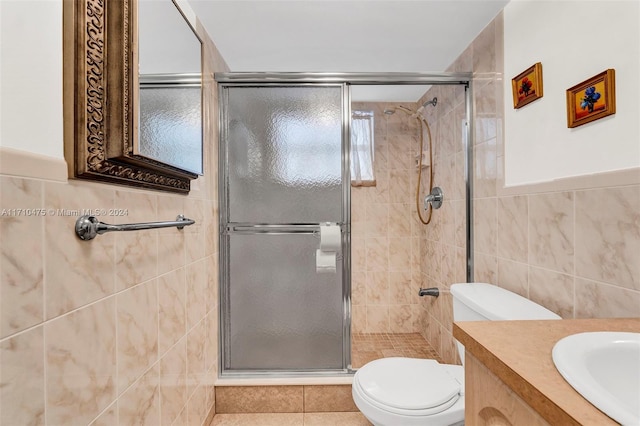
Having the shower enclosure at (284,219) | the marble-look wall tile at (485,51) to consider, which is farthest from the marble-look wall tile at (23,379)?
the marble-look wall tile at (485,51)

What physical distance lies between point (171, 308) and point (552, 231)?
1.53m

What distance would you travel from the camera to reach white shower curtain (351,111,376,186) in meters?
2.80

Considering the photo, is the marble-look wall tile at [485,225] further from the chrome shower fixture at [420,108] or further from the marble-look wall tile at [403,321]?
the marble-look wall tile at [403,321]

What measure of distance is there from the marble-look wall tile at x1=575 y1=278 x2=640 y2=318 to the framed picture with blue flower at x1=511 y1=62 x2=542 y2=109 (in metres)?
0.76

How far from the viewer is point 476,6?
152cm

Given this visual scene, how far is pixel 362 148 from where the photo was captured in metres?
2.80

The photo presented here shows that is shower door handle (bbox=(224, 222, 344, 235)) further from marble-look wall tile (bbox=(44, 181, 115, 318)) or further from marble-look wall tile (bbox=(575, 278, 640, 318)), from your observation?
marble-look wall tile (bbox=(575, 278, 640, 318))

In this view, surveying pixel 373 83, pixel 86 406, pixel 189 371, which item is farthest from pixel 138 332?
pixel 373 83

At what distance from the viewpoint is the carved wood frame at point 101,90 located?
0.75 m

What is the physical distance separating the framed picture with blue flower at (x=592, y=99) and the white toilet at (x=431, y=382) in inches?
27.2

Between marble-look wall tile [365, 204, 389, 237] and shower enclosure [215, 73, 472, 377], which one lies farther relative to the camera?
marble-look wall tile [365, 204, 389, 237]

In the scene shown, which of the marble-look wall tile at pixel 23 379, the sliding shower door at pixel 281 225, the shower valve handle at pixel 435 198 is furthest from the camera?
the shower valve handle at pixel 435 198

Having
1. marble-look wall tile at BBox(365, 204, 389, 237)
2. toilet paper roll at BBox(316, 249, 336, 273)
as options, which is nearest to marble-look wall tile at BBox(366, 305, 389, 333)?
marble-look wall tile at BBox(365, 204, 389, 237)

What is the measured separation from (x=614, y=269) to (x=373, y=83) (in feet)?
4.74
